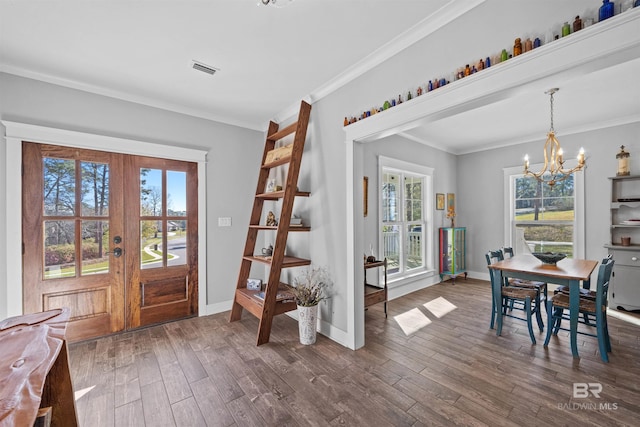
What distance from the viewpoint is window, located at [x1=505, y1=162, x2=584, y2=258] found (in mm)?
4352

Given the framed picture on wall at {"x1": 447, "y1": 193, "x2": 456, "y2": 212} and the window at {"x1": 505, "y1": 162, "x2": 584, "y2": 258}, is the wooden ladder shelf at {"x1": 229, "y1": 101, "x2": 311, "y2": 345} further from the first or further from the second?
the window at {"x1": 505, "y1": 162, "x2": 584, "y2": 258}

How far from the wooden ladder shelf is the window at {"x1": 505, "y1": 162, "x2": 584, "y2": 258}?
4300 millimetres

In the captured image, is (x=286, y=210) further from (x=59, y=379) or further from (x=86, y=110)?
(x=86, y=110)

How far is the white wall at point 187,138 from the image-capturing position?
253cm

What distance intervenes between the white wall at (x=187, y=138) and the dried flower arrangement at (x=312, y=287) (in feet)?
3.81

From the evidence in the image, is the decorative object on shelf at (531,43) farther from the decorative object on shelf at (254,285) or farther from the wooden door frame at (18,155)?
the decorative object on shelf at (254,285)

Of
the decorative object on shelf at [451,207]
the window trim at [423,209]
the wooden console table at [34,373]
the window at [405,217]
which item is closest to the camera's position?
the wooden console table at [34,373]

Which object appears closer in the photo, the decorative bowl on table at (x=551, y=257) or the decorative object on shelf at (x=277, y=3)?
the decorative object on shelf at (x=277, y=3)

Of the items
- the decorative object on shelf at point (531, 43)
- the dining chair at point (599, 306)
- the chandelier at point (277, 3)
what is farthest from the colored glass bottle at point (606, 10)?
the dining chair at point (599, 306)

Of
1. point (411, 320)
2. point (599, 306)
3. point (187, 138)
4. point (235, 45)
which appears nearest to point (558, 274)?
point (599, 306)

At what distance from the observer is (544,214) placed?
4.79 m

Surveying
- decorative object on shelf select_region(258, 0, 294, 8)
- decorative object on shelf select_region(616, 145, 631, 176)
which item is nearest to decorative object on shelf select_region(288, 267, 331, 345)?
decorative object on shelf select_region(258, 0, 294, 8)

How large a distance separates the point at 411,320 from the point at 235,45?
349 centimetres

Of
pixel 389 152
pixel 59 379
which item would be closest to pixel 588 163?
pixel 389 152
